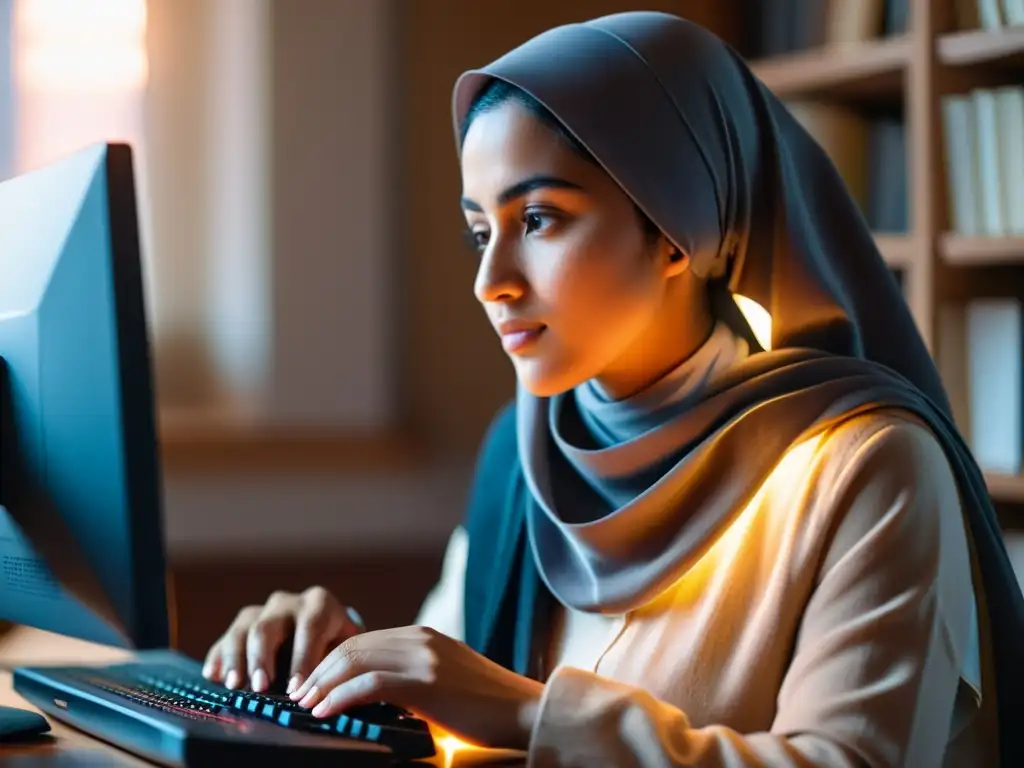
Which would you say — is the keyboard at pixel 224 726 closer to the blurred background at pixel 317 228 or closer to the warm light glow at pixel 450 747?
the warm light glow at pixel 450 747

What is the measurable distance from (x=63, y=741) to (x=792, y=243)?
0.76 metres

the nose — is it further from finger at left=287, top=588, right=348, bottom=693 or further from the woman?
finger at left=287, top=588, right=348, bottom=693

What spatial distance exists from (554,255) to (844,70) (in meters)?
1.38

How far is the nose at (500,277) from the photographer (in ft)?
3.70

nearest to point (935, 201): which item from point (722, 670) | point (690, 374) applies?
point (690, 374)

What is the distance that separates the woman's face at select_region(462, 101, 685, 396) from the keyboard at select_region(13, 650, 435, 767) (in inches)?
14.1

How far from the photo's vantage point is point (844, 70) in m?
2.30

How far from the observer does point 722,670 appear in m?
1.05

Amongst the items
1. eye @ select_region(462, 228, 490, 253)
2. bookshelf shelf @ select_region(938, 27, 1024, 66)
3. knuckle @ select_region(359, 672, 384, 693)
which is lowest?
knuckle @ select_region(359, 672, 384, 693)

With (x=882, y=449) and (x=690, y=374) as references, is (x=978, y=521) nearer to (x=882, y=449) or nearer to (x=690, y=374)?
(x=882, y=449)

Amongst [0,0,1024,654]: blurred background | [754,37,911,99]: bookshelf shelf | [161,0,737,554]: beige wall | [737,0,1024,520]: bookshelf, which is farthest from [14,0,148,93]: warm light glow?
[737,0,1024,520]: bookshelf

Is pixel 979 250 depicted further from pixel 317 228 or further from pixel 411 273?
pixel 317 228

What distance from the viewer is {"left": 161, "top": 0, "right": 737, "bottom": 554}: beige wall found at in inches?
95.9

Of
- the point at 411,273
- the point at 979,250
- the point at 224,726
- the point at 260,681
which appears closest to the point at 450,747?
the point at 224,726
